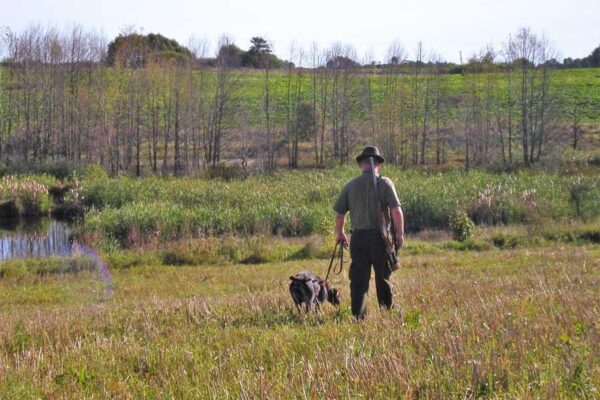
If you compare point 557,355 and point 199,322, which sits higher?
point 557,355

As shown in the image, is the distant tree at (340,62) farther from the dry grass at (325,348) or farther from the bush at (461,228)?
the dry grass at (325,348)

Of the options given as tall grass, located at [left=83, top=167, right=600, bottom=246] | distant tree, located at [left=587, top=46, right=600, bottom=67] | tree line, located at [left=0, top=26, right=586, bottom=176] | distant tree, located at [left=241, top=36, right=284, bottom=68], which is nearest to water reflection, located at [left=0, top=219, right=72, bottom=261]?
tall grass, located at [left=83, top=167, right=600, bottom=246]

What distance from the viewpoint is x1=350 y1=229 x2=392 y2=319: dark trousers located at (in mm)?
7352

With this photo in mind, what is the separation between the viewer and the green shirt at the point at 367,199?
24.3ft

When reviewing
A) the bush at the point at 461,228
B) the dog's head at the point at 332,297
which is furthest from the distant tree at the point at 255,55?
the dog's head at the point at 332,297

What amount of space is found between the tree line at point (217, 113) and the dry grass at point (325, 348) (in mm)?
30709

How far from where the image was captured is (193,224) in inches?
866

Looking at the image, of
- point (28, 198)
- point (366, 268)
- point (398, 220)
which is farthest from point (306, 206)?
point (398, 220)

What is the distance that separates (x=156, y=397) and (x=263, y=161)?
3651 centimetres

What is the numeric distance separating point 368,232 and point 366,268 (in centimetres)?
40

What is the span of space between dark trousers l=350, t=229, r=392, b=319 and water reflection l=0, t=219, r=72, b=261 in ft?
45.6

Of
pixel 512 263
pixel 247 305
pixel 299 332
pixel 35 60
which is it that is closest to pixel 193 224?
pixel 512 263

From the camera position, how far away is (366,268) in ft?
24.5

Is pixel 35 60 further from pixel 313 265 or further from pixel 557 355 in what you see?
pixel 557 355
